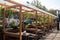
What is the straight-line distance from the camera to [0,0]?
6.50 metres

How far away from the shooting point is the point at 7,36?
9.23m

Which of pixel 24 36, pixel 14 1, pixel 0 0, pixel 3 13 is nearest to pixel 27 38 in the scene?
pixel 24 36

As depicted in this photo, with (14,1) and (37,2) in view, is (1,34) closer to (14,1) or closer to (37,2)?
(14,1)

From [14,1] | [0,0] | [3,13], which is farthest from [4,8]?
[0,0]

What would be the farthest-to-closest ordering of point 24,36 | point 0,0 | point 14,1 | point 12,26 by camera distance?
point 12,26 < point 24,36 < point 14,1 < point 0,0

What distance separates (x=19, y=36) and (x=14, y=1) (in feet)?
6.25

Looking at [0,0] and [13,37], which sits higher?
[0,0]

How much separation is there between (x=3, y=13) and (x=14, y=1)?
2180mm

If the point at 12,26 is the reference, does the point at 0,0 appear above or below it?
above

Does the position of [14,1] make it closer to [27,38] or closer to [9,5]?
[9,5]

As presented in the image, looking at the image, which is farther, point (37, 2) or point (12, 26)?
point (37, 2)

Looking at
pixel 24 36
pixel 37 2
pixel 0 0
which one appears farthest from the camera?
pixel 37 2

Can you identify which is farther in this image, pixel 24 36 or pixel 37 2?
pixel 37 2

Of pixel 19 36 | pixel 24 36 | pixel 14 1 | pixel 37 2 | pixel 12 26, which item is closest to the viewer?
pixel 14 1
